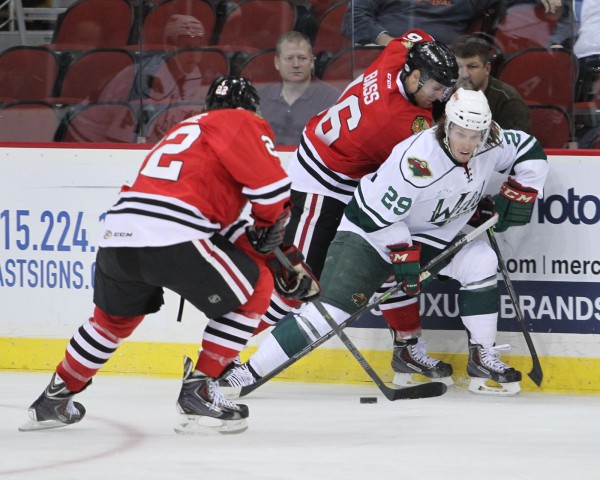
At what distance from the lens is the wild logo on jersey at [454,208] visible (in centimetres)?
364

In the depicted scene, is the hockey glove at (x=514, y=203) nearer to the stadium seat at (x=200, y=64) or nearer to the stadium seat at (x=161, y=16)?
the stadium seat at (x=200, y=64)

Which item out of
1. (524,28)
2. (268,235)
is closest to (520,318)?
(524,28)

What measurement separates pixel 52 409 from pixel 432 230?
1.35m

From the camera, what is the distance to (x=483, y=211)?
3.85 meters

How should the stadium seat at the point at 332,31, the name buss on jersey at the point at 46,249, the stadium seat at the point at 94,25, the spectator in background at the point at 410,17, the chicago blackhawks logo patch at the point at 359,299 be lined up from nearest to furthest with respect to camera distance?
the chicago blackhawks logo patch at the point at 359,299, the spectator in background at the point at 410,17, the stadium seat at the point at 332,31, the name buss on jersey at the point at 46,249, the stadium seat at the point at 94,25

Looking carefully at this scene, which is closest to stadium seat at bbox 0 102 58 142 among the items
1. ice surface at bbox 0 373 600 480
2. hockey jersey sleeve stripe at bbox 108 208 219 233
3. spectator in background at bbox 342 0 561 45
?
ice surface at bbox 0 373 600 480

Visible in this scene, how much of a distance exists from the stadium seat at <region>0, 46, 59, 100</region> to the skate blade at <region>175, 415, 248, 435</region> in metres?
1.84

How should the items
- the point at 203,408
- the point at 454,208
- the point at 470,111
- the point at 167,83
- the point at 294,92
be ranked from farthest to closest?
the point at 167,83
the point at 294,92
the point at 454,208
the point at 470,111
the point at 203,408

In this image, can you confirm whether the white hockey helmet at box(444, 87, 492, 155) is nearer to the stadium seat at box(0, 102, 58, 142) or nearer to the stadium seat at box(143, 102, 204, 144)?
the stadium seat at box(143, 102, 204, 144)

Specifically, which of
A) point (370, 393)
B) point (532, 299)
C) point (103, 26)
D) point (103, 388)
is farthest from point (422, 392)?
point (103, 26)

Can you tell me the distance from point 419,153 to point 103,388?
4.29 feet

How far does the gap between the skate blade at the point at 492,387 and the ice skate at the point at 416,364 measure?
0.37 feet

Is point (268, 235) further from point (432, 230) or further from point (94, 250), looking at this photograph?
point (94, 250)

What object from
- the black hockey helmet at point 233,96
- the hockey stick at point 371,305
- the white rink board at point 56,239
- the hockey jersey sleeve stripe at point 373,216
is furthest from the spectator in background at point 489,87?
the black hockey helmet at point 233,96
